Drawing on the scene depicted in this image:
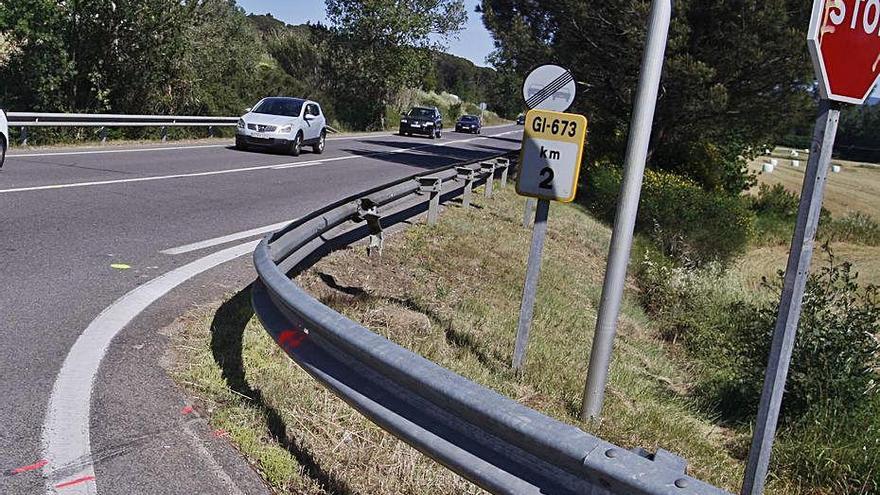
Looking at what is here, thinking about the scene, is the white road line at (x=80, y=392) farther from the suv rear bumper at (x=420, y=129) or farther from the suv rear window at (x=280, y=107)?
the suv rear bumper at (x=420, y=129)

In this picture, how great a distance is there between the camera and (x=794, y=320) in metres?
3.15

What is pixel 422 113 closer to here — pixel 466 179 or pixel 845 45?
pixel 466 179

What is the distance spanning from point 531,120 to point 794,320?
289 centimetres

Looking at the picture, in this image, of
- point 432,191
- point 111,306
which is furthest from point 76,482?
point 432,191

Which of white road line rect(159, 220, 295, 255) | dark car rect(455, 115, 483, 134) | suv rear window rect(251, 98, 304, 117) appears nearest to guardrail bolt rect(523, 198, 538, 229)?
white road line rect(159, 220, 295, 255)

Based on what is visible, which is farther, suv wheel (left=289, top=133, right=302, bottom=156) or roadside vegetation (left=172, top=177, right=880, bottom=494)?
suv wheel (left=289, top=133, right=302, bottom=156)

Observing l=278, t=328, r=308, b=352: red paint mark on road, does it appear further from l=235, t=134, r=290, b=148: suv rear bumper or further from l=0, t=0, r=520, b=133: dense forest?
l=0, t=0, r=520, b=133: dense forest

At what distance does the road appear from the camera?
3451mm

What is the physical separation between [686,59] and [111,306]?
17.4 m

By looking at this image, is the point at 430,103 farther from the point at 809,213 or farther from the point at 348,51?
the point at 809,213

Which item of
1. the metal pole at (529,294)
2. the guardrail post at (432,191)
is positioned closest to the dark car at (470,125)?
the guardrail post at (432,191)

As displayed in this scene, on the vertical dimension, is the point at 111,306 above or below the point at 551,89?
below

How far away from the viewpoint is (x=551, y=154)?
566cm

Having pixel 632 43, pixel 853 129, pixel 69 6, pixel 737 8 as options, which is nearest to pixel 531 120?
pixel 632 43
